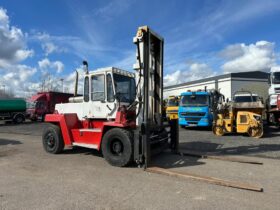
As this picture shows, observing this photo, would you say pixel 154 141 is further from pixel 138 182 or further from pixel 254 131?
pixel 254 131

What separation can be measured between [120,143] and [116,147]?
17cm

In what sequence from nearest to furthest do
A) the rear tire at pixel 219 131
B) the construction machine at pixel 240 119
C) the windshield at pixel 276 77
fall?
the construction machine at pixel 240 119, the rear tire at pixel 219 131, the windshield at pixel 276 77

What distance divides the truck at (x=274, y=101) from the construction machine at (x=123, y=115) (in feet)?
32.4

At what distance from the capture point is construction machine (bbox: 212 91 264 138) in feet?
42.9

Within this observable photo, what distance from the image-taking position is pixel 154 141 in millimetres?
7664

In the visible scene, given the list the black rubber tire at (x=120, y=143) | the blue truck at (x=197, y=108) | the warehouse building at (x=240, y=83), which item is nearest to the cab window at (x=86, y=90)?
the black rubber tire at (x=120, y=143)

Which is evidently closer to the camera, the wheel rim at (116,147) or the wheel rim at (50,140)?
the wheel rim at (116,147)

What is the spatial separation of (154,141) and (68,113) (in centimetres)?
327

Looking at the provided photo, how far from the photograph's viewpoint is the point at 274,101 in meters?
17.1

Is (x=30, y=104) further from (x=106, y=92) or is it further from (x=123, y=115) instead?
(x=123, y=115)

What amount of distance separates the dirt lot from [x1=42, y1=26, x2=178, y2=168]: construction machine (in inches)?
20.9

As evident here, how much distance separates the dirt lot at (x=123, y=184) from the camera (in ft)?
15.5

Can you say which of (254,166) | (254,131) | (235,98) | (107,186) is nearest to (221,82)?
(235,98)

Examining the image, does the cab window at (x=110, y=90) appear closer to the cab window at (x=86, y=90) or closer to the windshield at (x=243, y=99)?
the cab window at (x=86, y=90)
